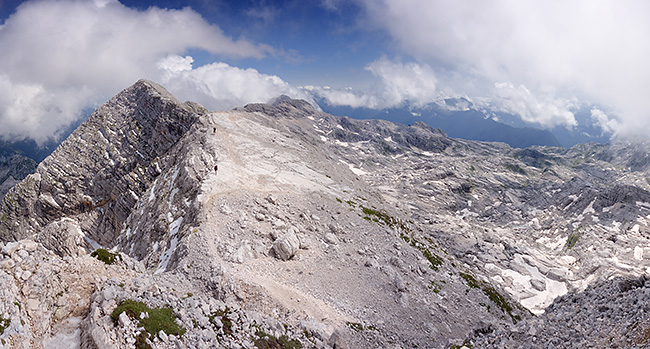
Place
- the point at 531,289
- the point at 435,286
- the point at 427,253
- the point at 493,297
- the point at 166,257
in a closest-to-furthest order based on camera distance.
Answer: the point at 166,257 → the point at 435,286 → the point at 493,297 → the point at 427,253 → the point at 531,289

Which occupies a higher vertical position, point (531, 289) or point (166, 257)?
point (531, 289)

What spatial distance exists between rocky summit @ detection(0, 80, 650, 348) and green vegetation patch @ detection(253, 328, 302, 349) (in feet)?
0.38

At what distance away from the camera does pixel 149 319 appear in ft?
50.0

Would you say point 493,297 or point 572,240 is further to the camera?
point 572,240

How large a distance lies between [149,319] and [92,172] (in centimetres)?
10970

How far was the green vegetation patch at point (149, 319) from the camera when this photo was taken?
14602 mm

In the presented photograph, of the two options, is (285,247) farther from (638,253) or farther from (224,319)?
(638,253)

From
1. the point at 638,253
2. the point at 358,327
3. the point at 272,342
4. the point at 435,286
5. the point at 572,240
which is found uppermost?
the point at 638,253

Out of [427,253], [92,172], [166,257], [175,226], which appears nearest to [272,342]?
[166,257]

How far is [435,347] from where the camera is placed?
28.5 metres

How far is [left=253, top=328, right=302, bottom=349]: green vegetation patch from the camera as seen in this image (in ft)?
60.1

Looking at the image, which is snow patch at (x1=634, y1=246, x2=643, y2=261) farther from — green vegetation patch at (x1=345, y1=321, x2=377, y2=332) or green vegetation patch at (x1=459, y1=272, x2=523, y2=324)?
green vegetation patch at (x1=345, y1=321, x2=377, y2=332)

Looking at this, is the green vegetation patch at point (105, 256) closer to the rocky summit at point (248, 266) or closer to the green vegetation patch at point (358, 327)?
the rocky summit at point (248, 266)

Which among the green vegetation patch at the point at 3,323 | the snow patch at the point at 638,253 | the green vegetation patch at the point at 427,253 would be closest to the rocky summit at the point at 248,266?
the green vegetation patch at the point at 3,323
